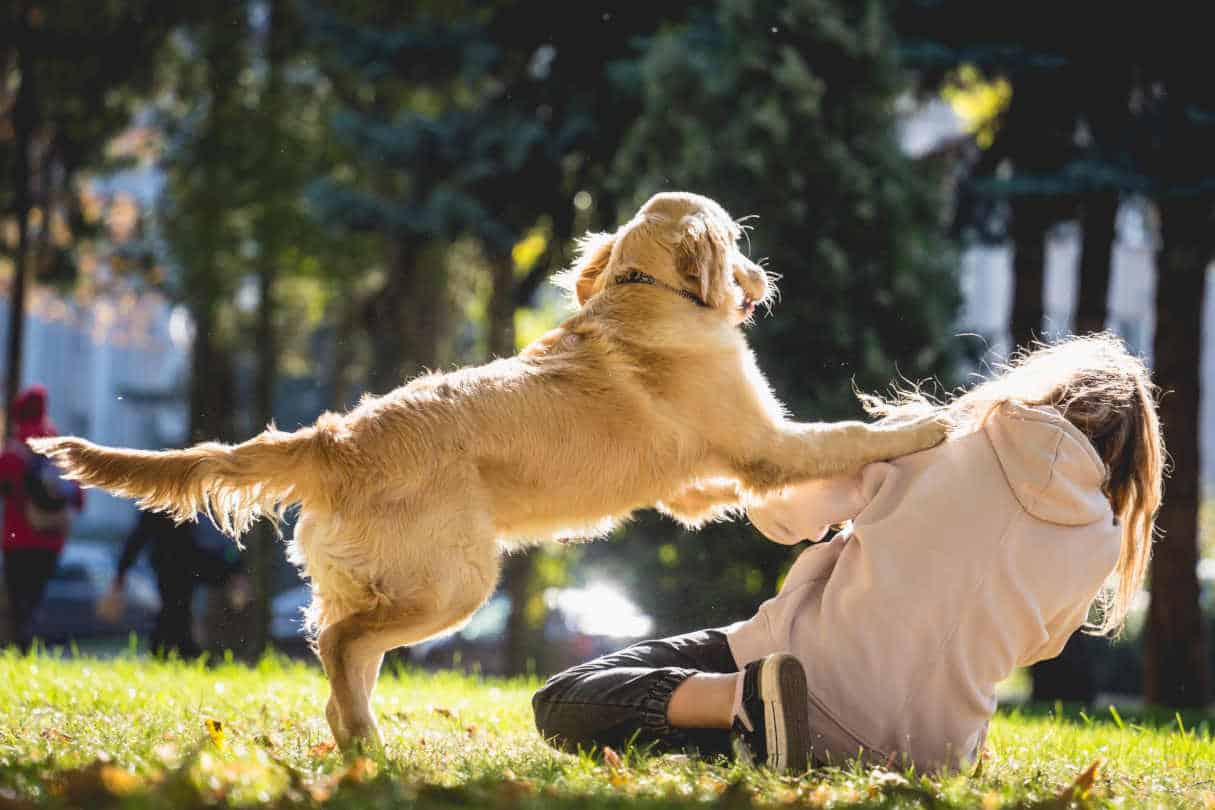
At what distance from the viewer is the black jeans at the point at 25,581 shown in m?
9.15

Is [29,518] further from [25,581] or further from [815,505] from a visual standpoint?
[815,505]

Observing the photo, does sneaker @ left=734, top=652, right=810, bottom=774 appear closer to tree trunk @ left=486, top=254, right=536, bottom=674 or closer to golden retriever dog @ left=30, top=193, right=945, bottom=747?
golden retriever dog @ left=30, top=193, right=945, bottom=747

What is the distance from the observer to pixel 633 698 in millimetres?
4012

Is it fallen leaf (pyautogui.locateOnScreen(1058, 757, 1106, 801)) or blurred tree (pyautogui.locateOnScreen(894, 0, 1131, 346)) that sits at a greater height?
blurred tree (pyautogui.locateOnScreen(894, 0, 1131, 346))

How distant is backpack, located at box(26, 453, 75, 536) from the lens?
9117 mm

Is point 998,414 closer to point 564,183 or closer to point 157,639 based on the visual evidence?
point 157,639

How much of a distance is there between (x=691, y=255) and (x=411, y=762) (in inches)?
76.1

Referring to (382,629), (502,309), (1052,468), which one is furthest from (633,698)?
(502,309)

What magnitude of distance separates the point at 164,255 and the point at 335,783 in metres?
16.2

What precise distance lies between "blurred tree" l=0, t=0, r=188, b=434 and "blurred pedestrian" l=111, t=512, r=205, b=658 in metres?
6.93

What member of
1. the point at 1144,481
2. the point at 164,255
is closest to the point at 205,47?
the point at 164,255

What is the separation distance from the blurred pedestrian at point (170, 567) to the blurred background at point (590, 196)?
8 cm

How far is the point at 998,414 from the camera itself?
12.8 ft

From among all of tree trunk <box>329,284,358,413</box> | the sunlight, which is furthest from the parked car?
the sunlight
